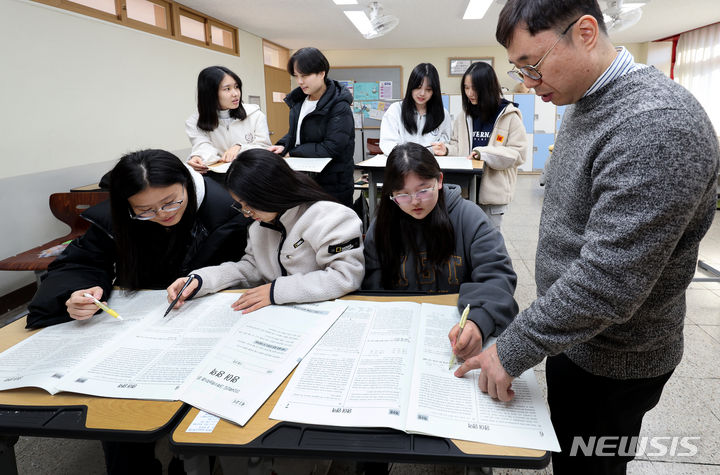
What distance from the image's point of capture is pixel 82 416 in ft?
2.66

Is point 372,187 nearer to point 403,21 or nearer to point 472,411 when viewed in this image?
point 472,411

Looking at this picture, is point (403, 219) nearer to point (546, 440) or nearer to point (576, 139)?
point (576, 139)

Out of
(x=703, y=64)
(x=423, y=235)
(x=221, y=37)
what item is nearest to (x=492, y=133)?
(x=423, y=235)

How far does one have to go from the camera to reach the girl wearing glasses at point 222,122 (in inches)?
99.7

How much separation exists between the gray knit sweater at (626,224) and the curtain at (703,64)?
7988 mm

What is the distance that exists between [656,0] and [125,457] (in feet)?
22.2

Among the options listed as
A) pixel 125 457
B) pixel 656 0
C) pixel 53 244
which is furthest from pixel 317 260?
pixel 656 0

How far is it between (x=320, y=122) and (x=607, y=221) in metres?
2.17

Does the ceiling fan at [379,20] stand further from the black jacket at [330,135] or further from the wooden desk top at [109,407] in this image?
the wooden desk top at [109,407]

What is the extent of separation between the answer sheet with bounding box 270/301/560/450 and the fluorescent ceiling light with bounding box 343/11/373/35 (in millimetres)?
5269

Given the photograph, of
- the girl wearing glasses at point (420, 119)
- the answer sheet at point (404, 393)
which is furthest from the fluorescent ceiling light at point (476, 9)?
the answer sheet at point (404, 393)

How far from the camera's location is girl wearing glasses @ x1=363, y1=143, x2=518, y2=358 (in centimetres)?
137

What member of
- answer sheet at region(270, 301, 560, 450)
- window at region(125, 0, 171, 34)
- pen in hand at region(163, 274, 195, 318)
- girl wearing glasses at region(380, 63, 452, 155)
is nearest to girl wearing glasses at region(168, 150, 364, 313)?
pen in hand at region(163, 274, 195, 318)

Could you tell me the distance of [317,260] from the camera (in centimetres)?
133
